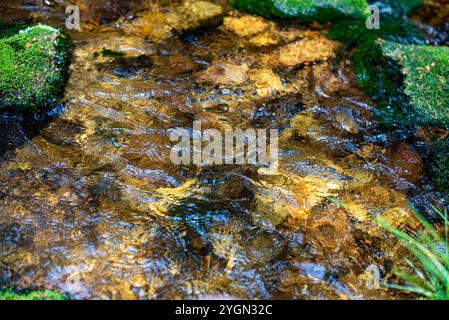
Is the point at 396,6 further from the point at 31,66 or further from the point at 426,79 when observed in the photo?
the point at 31,66

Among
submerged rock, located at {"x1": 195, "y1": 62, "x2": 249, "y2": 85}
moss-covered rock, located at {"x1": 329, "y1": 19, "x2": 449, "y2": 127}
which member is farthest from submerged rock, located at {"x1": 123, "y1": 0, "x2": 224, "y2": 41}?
moss-covered rock, located at {"x1": 329, "y1": 19, "x2": 449, "y2": 127}

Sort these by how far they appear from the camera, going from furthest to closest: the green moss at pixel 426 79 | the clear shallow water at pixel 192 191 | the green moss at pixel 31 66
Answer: the green moss at pixel 426 79 < the green moss at pixel 31 66 < the clear shallow water at pixel 192 191

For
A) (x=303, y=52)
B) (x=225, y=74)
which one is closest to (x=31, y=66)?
(x=225, y=74)

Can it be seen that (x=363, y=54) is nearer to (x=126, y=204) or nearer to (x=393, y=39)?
(x=393, y=39)

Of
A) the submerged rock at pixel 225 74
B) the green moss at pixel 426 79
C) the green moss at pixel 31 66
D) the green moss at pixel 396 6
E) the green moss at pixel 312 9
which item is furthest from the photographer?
the green moss at pixel 396 6

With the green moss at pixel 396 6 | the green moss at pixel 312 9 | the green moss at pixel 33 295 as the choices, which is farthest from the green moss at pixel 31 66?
the green moss at pixel 396 6

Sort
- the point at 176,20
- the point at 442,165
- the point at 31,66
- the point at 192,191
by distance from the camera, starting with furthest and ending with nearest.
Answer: the point at 176,20, the point at 31,66, the point at 442,165, the point at 192,191

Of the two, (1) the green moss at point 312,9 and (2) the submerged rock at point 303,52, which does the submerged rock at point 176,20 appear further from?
(2) the submerged rock at point 303,52

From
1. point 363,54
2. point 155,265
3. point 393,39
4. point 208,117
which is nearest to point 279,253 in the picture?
point 155,265
